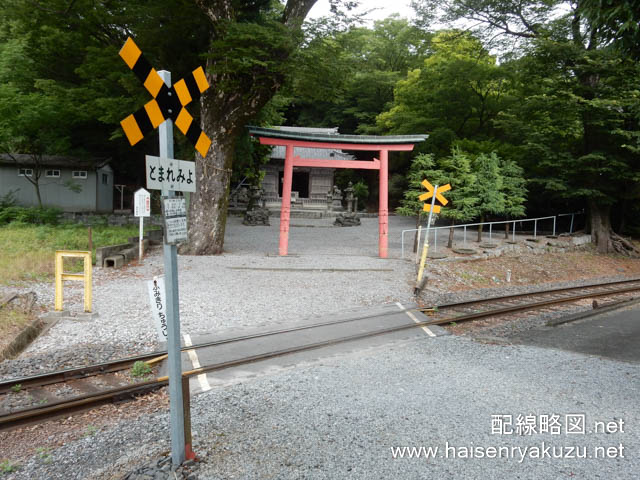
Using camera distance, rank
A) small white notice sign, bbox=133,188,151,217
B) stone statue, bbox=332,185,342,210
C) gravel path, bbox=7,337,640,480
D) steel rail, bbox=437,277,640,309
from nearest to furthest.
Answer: gravel path, bbox=7,337,640,480 < steel rail, bbox=437,277,640,309 < small white notice sign, bbox=133,188,151,217 < stone statue, bbox=332,185,342,210

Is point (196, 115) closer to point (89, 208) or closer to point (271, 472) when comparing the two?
point (89, 208)

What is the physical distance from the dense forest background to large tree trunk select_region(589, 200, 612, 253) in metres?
0.05

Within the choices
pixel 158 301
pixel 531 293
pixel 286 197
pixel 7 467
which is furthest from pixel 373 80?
pixel 7 467

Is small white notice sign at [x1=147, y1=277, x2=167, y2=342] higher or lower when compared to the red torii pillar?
lower

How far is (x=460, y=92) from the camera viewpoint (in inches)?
884

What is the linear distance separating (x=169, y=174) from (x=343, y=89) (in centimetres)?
1199

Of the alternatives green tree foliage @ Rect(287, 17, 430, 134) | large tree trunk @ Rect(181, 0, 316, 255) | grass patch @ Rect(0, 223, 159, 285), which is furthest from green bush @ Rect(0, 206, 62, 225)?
green tree foliage @ Rect(287, 17, 430, 134)

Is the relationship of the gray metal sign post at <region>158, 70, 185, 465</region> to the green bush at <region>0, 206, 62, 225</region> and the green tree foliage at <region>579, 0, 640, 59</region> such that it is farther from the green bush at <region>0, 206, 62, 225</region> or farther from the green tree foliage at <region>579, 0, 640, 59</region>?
the green bush at <region>0, 206, 62, 225</region>

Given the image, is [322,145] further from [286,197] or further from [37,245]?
[37,245]

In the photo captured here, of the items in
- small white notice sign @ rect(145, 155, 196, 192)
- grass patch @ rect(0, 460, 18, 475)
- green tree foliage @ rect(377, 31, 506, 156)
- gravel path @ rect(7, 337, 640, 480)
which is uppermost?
green tree foliage @ rect(377, 31, 506, 156)

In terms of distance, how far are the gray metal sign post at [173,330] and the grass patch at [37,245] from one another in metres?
7.73

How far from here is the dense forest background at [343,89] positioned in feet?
36.8

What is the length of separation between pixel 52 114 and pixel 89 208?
648cm

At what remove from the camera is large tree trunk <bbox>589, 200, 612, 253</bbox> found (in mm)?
17297
